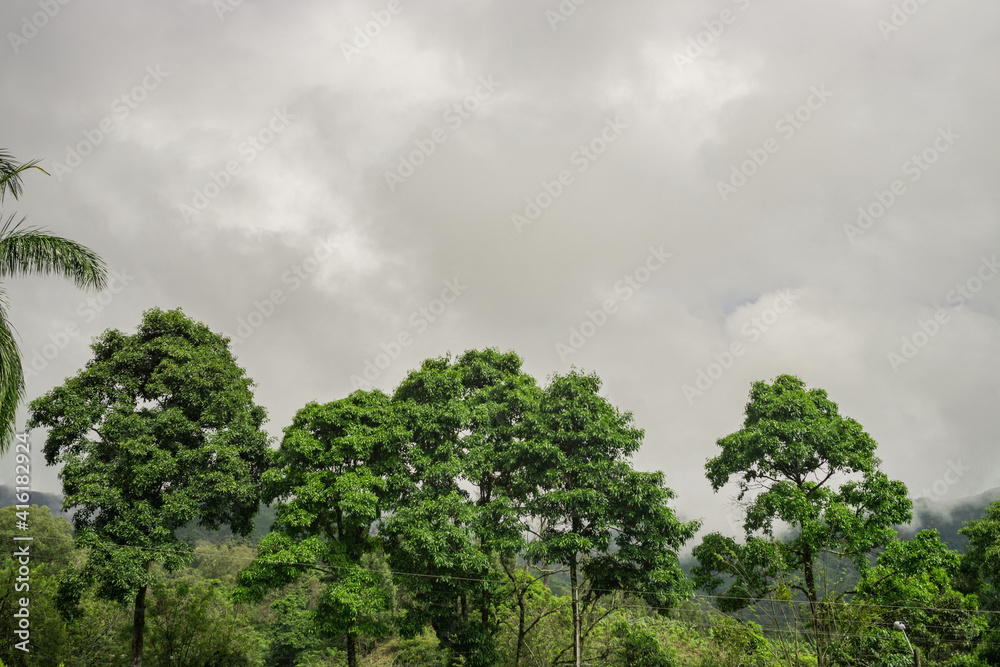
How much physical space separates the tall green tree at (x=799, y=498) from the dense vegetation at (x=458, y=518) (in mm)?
58

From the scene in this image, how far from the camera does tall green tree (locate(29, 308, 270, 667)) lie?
13594 mm

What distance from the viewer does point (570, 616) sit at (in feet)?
61.0

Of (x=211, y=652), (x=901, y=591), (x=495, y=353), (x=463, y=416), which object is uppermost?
(x=495, y=353)

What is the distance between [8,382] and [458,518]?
421 inches

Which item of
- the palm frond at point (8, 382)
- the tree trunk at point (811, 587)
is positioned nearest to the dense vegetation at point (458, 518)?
the tree trunk at point (811, 587)

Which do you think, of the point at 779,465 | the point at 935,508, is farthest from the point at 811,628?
the point at 935,508

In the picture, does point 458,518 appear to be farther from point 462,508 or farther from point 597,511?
point 597,511

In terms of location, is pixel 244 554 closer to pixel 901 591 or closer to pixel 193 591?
pixel 193 591

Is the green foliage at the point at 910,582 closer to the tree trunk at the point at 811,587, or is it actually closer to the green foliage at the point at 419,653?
the tree trunk at the point at 811,587

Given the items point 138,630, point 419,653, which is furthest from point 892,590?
point 138,630

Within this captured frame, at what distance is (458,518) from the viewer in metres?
14.9

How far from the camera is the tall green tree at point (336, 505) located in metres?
14.1

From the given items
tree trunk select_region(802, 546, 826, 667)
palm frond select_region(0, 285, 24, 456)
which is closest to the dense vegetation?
tree trunk select_region(802, 546, 826, 667)

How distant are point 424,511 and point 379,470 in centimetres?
204
